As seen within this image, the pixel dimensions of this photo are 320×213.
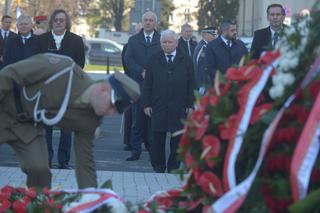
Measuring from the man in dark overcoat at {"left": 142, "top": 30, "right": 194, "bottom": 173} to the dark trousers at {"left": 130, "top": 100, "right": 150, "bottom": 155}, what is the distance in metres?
1.80

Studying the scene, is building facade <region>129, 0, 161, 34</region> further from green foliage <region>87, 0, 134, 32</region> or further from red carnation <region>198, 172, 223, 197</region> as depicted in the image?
green foliage <region>87, 0, 134, 32</region>

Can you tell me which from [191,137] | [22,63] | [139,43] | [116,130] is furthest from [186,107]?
[116,130]

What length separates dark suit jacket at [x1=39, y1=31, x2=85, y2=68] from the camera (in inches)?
437

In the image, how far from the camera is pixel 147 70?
35.3 ft

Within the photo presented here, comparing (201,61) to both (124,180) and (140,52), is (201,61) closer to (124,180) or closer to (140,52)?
(140,52)

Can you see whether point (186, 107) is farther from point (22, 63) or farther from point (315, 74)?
point (315, 74)

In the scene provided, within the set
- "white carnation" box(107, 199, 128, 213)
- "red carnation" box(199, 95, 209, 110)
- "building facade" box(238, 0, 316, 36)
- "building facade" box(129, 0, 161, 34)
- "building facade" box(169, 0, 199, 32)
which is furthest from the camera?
"building facade" box(169, 0, 199, 32)

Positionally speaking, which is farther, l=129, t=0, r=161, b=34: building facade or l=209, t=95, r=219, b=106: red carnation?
l=129, t=0, r=161, b=34: building facade

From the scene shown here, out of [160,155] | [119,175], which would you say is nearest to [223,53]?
[160,155]

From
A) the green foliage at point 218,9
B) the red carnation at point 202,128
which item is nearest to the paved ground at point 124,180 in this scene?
the red carnation at point 202,128

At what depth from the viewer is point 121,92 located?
575 cm

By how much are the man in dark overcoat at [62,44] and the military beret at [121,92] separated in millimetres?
5327

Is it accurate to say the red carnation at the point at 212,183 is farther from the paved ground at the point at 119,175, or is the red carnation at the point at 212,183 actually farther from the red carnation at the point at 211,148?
the paved ground at the point at 119,175

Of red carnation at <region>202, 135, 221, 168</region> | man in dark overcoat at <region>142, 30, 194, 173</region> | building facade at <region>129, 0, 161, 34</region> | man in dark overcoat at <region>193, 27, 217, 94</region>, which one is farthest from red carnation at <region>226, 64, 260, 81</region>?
building facade at <region>129, 0, 161, 34</region>
